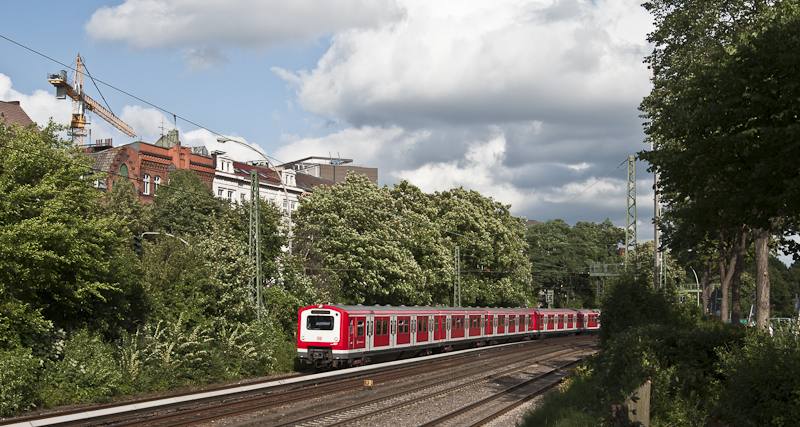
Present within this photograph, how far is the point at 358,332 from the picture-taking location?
28.6 meters

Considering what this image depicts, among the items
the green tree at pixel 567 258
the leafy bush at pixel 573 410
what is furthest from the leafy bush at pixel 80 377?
the green tree at pixel 567 258

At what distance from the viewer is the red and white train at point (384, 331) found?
90.0ft

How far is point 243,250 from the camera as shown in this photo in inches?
1128

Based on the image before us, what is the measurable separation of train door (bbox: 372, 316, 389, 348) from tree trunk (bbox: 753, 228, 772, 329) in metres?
16.1

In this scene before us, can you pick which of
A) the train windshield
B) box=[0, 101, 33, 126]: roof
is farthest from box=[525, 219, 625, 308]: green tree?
box=[0, 101, 33, 126]: roof

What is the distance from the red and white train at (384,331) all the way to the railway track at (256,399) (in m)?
1.22

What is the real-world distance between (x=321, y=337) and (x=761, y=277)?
670 inches

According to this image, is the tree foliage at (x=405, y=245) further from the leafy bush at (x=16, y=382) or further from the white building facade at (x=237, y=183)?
the white building facade at (x=237, y=183)

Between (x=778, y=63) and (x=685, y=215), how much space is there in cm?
457

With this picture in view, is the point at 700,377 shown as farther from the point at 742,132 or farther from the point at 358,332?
the point at 358,332

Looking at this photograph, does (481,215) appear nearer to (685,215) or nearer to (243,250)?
(243,250)

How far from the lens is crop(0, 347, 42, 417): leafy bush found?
53.0 feet

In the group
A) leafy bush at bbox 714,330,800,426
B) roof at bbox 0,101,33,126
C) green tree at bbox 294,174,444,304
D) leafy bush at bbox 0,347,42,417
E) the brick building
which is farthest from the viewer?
the brick building

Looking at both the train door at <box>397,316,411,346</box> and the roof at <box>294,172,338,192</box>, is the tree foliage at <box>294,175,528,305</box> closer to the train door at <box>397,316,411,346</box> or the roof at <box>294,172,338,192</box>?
the train door at <box>397,316,411,346</box>
